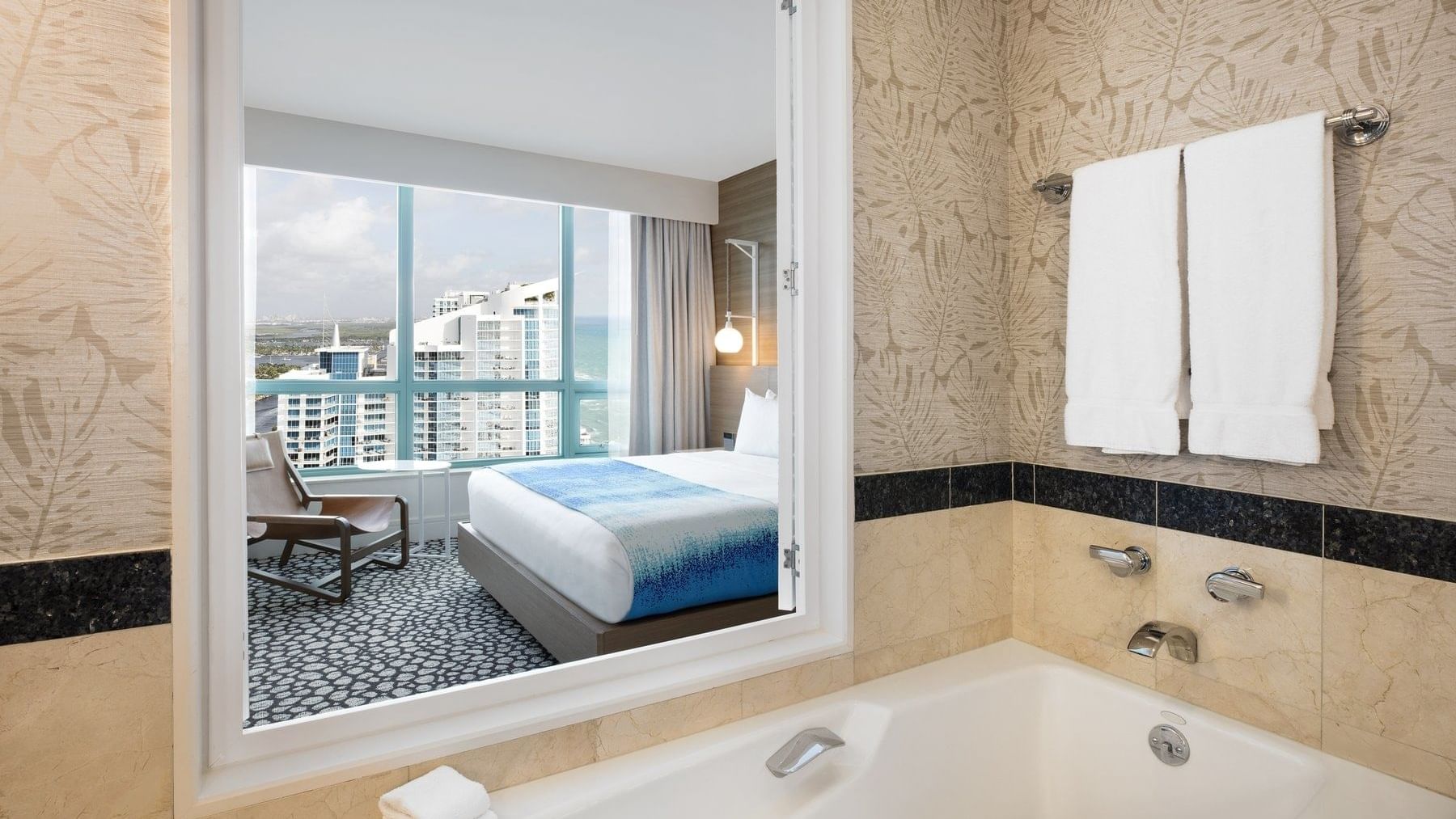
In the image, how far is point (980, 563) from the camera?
5.98 ft

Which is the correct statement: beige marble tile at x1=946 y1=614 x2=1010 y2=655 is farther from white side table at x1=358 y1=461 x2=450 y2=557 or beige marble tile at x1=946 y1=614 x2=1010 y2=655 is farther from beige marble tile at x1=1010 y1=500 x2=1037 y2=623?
white side table at x1=358 y1=461 x2=450 y2=557

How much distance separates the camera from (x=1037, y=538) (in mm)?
1846

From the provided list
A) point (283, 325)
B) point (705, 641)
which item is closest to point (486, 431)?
point (283, 325)

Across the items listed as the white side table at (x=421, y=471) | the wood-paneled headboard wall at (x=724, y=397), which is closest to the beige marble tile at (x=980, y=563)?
the wood-paneled headboard wall at (x=724, y=397)

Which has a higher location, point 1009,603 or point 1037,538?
point 1037,538

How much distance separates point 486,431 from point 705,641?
4352 mm

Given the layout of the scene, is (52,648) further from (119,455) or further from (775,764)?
(775,764)

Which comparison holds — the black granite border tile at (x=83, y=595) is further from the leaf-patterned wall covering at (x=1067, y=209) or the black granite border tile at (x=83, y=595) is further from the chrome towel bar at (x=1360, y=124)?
the chrome towel bar at (x=1360, y=124)

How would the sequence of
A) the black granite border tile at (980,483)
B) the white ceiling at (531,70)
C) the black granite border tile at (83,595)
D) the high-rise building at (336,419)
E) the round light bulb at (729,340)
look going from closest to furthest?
1. the black granite border tile at (83,595)
2. the black granite border tile at (980,483)
3. the white ceiling at (531,70)
4. the high-rise building at (336,419)
5. the round light bulb at (729,340)

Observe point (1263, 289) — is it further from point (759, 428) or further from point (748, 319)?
point (748, 319)

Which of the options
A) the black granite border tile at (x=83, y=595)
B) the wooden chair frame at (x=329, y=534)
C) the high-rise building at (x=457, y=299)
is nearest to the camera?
the black granite border tile at (x=83, y=595)

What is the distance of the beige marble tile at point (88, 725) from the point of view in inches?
34.9

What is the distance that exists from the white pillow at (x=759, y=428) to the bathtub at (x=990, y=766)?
2593 mm

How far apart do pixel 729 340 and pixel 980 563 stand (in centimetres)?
365
